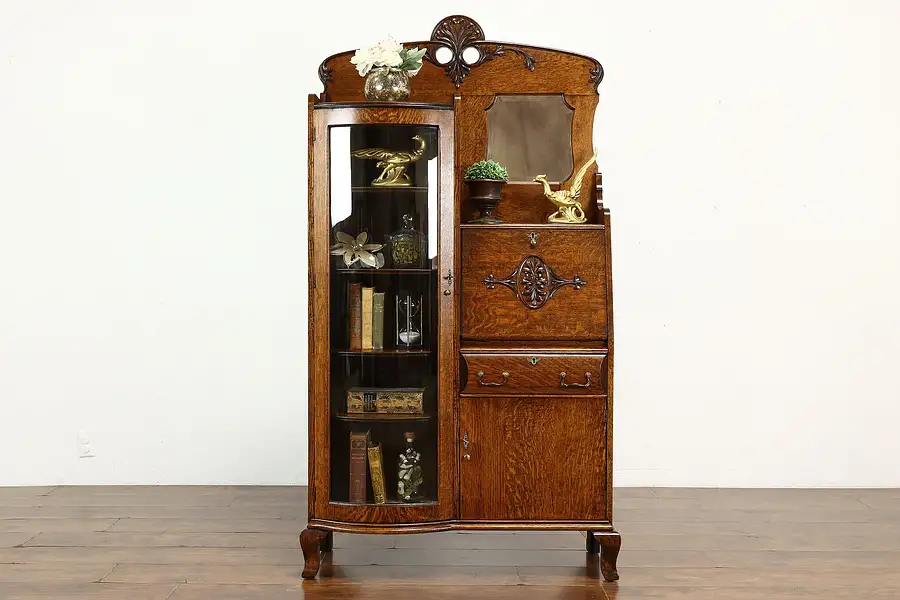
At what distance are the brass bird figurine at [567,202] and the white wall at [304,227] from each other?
2.97 ft

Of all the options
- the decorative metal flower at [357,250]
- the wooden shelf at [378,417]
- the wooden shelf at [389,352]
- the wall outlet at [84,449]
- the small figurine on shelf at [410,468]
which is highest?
the decorative metal flower at [357,250]

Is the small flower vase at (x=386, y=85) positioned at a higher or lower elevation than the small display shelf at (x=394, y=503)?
higher

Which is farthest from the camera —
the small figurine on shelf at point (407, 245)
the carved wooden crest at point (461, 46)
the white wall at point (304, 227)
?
the white wall at point (304, 227)

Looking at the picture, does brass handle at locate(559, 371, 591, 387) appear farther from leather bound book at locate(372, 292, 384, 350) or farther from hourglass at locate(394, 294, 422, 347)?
leather bound book at locate(372, 292, 384, 350)

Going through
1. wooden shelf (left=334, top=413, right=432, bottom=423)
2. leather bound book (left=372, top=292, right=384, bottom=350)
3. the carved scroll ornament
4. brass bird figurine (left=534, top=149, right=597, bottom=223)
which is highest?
brass bird figurine (left=534, top=149, right=597, bottom=223)

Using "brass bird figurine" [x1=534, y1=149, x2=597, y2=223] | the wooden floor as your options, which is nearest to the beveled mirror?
"brass bird figurine" [x1=534, y1=149, x2=597, y2=223]

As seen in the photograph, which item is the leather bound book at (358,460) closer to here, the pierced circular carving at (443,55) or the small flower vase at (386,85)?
the small flower vase at (386,85)

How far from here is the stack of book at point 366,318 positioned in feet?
10.1

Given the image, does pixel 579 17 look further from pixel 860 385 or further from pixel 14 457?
pixel 14 457

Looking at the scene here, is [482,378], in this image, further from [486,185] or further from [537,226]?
[486,185]

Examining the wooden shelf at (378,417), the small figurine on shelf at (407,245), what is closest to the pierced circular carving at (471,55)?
the small figurine on shelf at (407,245)

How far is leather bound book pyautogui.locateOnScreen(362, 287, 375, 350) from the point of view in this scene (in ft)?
10.1

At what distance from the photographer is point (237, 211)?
4.20m

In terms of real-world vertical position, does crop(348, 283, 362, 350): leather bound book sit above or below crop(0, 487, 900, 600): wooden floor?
above
